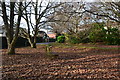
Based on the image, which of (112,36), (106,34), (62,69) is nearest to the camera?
(62,69)

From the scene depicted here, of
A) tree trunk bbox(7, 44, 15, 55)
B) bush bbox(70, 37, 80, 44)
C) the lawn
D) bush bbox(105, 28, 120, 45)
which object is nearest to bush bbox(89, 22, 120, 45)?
bush bbox(105, 28, 120, 45)

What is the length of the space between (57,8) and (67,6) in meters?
1.71

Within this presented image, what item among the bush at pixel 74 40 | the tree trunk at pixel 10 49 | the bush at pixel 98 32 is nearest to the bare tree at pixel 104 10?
the bush at pixel 98 32

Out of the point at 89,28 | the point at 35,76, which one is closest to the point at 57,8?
the point at 89,28

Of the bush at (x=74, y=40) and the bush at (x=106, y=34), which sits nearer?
the bush at (x=106, y=34)

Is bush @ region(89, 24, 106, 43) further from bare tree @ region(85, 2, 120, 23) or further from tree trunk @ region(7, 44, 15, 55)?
tree trunk @ region(7, 44, 15, 55)

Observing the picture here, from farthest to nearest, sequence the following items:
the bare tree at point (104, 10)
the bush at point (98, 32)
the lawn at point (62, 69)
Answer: the bush at point (98, 32) → the bare tree at point (104, 10) → the lawn at point (62, 69)

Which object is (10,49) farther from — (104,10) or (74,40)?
(74,40)

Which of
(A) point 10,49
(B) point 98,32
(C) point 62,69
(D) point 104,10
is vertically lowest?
(A) point 10,49

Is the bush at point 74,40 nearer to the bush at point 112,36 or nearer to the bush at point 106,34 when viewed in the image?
the bush at point 106,34

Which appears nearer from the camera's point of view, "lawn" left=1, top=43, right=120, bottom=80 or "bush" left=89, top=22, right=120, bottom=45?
"lawn" left=1, top=43, right=120, bottom=80

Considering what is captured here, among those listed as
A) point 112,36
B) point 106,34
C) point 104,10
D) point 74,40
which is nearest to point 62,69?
point 104,10

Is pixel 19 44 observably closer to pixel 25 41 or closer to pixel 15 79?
pixel 25 41

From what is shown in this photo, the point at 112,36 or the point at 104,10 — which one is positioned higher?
the point at 104,10
